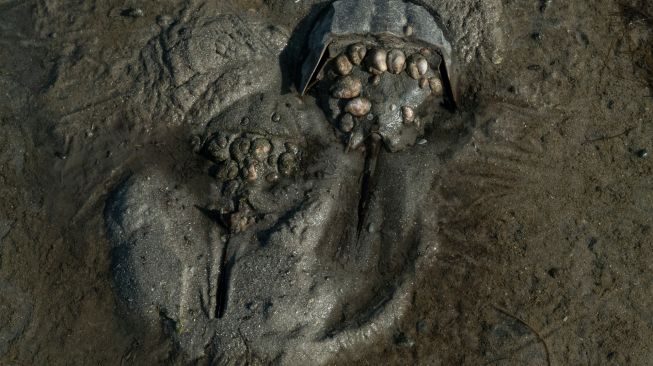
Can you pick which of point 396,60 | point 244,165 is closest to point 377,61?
point 396,60

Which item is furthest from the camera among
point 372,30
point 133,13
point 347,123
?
point 133,13

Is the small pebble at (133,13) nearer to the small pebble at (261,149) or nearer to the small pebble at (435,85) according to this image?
the small pebble at (261,149)

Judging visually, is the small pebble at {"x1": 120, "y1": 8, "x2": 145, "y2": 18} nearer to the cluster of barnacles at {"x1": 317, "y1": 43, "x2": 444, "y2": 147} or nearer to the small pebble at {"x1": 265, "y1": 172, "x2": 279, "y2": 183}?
the cluster of barnacles at {"x1": 317, "y1": 43, "x2": 444, "y2": 147}

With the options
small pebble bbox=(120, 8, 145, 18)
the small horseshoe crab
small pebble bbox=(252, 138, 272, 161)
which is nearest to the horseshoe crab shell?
the small horseshoe crab

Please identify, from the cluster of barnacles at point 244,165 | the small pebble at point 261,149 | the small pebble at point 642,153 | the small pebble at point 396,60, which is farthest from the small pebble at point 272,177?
the small pebble at point 642,153

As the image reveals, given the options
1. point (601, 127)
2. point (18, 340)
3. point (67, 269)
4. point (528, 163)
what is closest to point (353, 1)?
point (528, 163)

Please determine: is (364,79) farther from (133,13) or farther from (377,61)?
(133,13)

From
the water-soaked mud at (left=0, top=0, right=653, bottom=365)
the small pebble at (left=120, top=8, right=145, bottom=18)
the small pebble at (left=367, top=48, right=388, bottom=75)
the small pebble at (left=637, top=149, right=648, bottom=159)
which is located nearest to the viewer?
the water-soaked mud at (left=0, top=0, right=653, bottom=365)
